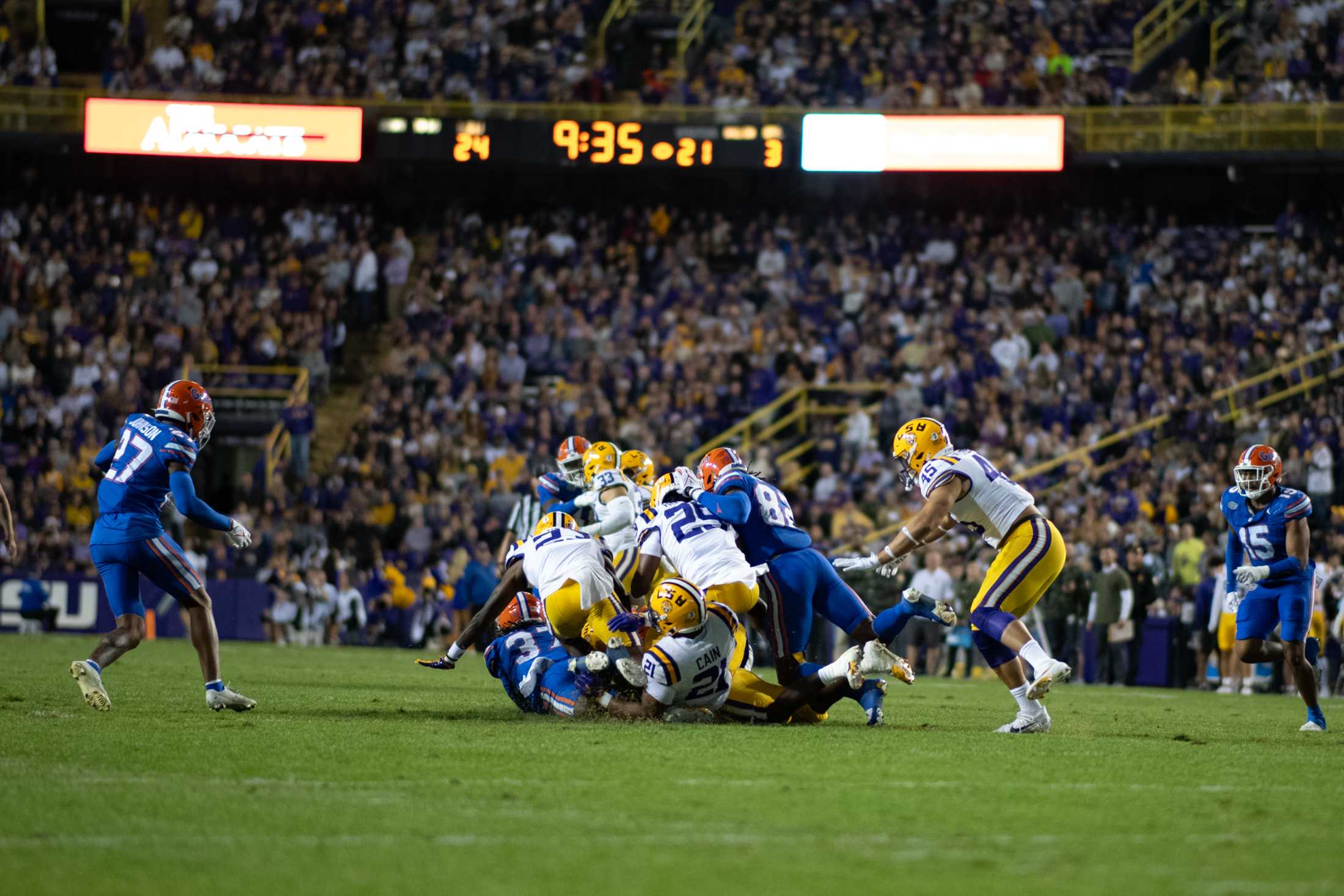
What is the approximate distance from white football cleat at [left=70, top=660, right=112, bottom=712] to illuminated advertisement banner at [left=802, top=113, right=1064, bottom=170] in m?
18.7

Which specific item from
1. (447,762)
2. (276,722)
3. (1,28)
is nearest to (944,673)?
(276,722)

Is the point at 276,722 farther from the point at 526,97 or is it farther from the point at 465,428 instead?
the point at 526,97

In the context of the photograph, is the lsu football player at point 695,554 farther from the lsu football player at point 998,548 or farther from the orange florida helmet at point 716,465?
the lsu football player at point 998,548

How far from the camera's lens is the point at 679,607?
9.13 meters

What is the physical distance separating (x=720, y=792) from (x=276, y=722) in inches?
142

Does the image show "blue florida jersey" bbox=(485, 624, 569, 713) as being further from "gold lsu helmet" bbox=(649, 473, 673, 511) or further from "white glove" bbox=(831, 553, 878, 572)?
"white glove" bbox=(831, 553, 878, 572)

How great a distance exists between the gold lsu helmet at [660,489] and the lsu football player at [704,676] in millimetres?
694

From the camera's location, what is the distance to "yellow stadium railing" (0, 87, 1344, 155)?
1022 inches

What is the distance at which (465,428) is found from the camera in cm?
2462

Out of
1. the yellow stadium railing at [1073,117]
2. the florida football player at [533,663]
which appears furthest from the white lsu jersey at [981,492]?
the yellow stadium railing at [1073,117]

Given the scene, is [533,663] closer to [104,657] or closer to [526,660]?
[526,660]

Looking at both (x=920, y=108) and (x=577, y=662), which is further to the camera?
(x=920, y=108)

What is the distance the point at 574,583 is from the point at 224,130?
63.5ft

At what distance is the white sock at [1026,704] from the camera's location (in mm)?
9625
